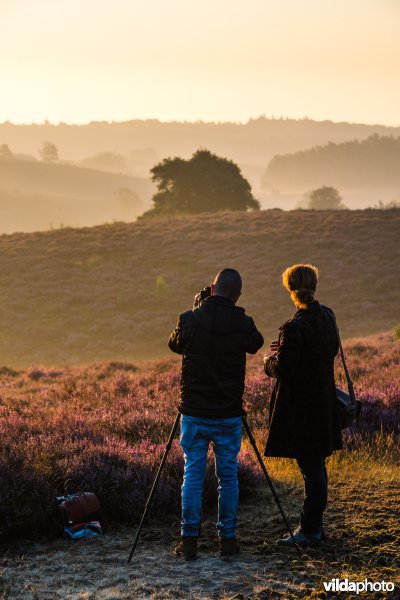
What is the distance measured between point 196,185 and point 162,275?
22878mm

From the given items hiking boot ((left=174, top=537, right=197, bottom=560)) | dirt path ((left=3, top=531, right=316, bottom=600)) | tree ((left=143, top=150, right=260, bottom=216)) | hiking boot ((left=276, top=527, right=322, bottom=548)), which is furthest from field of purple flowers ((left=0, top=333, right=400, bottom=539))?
tree ((left=143, top=150, right=260, bottom=216))

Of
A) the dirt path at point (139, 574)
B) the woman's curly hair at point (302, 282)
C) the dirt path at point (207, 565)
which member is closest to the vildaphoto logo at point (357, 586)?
the dirt path at point (207, 565)

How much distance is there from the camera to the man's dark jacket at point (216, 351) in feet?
17.5

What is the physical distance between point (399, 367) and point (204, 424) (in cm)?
974

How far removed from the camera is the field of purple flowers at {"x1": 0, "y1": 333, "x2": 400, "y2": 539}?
6.50 metres

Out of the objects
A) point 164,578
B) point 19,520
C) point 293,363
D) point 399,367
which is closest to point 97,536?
point 19,520

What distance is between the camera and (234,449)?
5.46m

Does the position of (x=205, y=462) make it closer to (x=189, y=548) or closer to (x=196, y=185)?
(x=189, y=548)

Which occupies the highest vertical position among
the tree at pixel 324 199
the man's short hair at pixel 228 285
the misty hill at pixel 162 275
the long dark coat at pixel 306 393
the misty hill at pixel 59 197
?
the misty hill at pixel 59 197

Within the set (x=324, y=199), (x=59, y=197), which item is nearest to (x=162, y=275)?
(x=324, y=199)

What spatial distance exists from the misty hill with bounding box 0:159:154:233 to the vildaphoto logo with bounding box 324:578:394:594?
5119 inches

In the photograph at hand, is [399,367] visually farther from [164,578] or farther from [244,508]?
[164,578]

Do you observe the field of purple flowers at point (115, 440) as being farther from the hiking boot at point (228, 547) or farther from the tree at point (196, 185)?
the tree at point (196, 185)

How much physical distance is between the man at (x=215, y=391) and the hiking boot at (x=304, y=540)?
0.44 m
